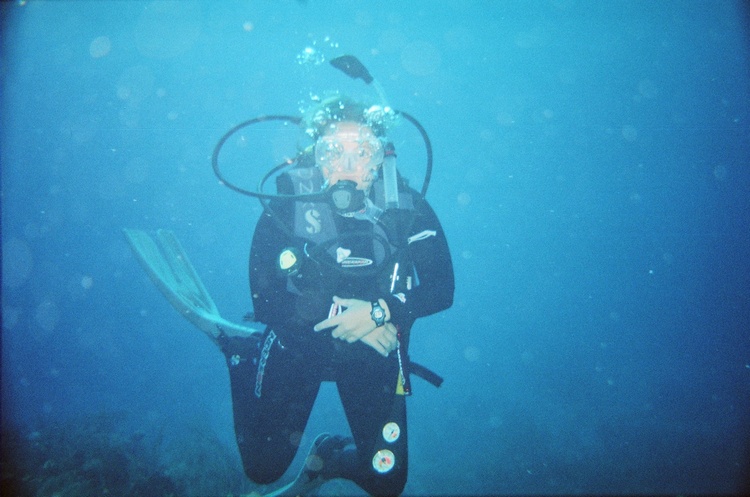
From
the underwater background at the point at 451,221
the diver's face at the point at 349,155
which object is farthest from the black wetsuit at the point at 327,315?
the underwater background at the point at 451,221

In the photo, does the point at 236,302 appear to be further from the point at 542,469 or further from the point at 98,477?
the point at 542,469

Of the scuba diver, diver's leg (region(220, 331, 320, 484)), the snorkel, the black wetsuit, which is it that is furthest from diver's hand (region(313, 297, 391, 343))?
the snorkel

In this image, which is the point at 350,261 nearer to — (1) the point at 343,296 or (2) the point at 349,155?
(1) the point at 343,296

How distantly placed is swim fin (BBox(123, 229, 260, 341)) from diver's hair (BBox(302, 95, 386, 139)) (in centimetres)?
234

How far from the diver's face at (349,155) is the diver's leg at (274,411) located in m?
1.63

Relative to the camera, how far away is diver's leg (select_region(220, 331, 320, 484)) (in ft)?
8.98

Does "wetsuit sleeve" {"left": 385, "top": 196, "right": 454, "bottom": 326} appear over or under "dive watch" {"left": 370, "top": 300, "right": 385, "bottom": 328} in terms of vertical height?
over

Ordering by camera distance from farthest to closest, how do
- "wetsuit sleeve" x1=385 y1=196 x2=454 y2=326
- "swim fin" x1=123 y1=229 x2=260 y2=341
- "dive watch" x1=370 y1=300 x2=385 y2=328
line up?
"swim fin" x1=123 y1=229 x2=260 y2=341 → "wetsuit sleeve" x1=385 y1=196 x2=454 y2=326 → "dive watch" x1=370 y1=300 x2=385 y2=328

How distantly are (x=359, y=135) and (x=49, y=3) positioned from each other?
31.6 feet

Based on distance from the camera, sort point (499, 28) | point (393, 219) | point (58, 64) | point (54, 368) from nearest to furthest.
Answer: point (393, 219), point (58, 64), point (499, 28), point (54, 368)

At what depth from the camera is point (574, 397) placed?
39.5 ft

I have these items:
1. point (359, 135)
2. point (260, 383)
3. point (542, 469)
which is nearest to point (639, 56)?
point (359, 135)

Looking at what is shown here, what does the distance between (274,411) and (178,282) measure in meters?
2.37

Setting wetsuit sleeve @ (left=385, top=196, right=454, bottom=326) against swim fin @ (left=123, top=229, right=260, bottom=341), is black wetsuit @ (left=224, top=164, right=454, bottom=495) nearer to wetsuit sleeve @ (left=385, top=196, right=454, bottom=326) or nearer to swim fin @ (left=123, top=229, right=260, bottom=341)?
wetsuit sleeve @ (left=385, top=196, right=454, bottom=326)
